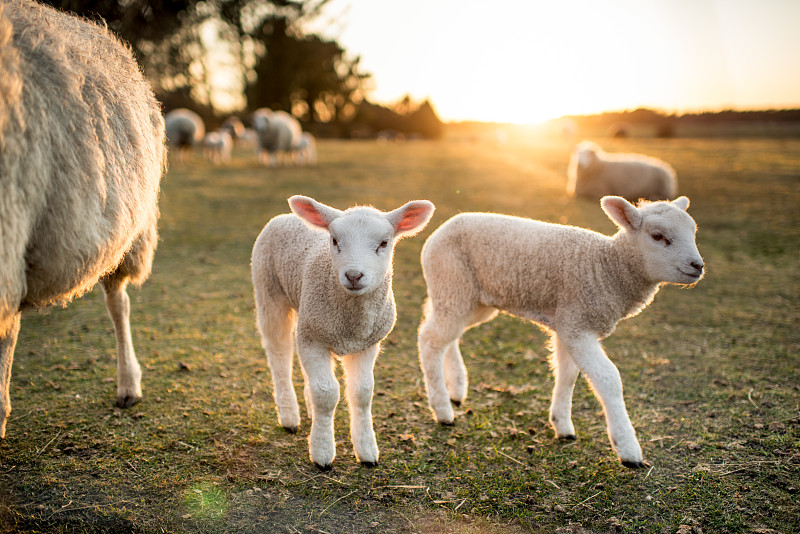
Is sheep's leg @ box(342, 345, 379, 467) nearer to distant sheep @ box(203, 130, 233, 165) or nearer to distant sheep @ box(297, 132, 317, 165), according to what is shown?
distant sheep @ box(203, 130, 233, 165)

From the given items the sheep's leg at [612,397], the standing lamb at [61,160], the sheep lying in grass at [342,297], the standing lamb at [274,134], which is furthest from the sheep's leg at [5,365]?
the standing lamb at [274,134]

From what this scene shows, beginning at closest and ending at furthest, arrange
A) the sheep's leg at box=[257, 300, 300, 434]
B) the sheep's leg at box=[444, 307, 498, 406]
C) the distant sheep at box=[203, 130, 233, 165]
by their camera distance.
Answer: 1. the sheep's leg at box=[257, 300, 300, 434]
2. the sheep's leg at box=[444, 307, 498, 406]
3. the distant sheep at box=[203, 130, 233, 165]

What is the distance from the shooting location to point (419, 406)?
4.14 metres

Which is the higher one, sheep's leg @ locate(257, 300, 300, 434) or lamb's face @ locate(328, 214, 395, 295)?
lamb's face @ locate(328, 214, 395, 295)

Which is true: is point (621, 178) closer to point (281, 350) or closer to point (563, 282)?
point (563, 282)

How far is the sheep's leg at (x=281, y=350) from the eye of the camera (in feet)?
11.8

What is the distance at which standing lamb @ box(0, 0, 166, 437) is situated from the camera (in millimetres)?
2275

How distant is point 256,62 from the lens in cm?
4031

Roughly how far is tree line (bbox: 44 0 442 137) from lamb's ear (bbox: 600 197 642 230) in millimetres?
3531

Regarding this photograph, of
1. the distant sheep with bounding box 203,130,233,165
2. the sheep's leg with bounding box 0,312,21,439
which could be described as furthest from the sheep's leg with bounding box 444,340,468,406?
the distant sheep with bounding box 203,130,233,165

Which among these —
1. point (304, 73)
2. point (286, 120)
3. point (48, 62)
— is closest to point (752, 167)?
point (286, 120)

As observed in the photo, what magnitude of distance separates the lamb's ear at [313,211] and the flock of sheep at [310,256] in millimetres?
11

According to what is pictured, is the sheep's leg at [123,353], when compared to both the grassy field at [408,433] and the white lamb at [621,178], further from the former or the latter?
the white lamb at [621,178]

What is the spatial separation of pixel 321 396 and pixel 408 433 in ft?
2.98
